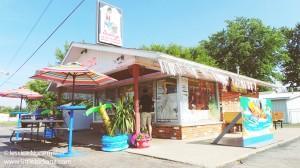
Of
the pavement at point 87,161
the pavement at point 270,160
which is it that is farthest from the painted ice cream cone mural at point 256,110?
the pavement at point 87,161

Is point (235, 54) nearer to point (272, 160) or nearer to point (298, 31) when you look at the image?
point (298, 31)

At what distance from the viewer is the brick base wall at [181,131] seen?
882cm

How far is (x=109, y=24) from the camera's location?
12367mm

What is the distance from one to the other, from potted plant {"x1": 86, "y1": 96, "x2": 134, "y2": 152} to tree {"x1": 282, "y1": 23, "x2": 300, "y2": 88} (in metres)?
37.8

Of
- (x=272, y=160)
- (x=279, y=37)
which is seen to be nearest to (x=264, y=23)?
(x=279, y=37)

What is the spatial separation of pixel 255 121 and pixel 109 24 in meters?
8.66

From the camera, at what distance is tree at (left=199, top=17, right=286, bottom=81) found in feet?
102

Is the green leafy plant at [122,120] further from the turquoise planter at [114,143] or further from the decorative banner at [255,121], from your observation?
the decorative banner at [255,121]

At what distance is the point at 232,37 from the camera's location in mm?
33250

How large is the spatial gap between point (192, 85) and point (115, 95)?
4539mm

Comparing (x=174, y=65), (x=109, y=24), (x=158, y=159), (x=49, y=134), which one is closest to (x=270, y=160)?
(x=158, y=159)

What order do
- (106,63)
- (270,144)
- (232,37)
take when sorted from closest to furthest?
(270,144) < (106,63) < (232,37)

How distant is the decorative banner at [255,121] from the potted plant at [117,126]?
11.5 ft

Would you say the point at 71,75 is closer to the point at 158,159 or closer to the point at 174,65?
the point at 174,65
